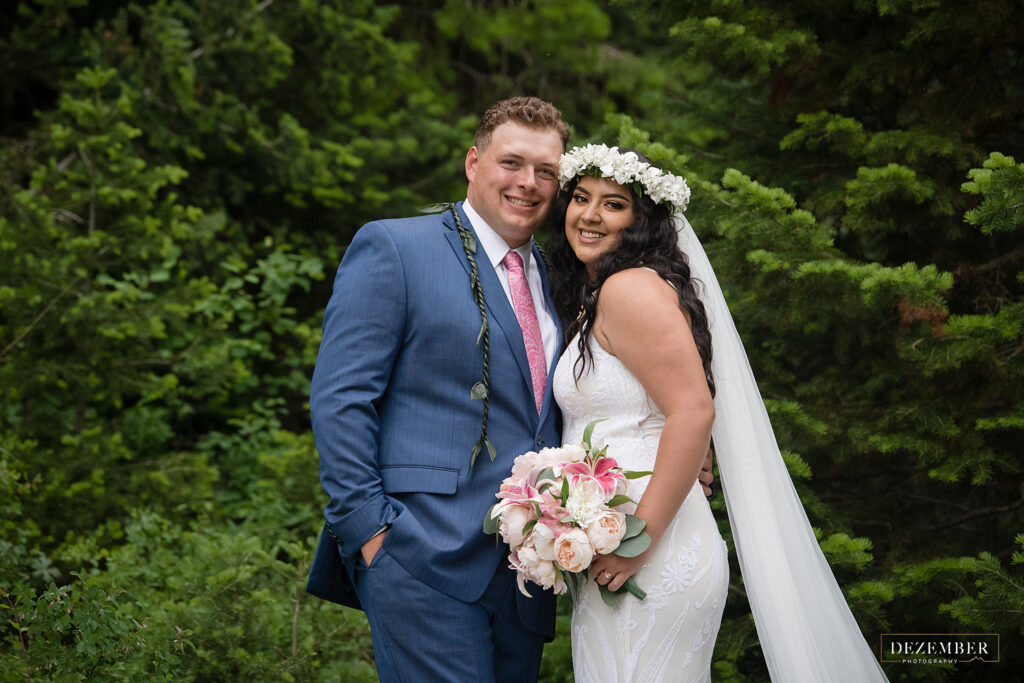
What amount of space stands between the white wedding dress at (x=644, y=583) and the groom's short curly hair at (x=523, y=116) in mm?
930

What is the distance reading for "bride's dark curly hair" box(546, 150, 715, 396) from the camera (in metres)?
2.88

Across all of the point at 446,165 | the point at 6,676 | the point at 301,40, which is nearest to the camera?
the point at 6,676

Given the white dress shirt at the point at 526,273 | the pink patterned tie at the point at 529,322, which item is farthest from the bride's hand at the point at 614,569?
the white dress shirt at the point at 526,273

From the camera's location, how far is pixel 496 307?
9.73 ft

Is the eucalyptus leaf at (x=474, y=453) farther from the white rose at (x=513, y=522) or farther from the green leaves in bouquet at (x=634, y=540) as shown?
the green leaves in bouquet at (x=634, y=540)

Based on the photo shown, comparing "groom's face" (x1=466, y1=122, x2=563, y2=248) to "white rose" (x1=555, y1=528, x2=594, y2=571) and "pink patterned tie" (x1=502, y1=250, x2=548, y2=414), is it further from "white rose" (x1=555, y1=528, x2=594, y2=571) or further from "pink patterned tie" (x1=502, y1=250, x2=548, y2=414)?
"white rose" (x1=555, y1=528, x2=594, y2=571)

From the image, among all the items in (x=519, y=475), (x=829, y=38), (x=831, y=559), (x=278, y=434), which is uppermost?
(x=829, y=38)

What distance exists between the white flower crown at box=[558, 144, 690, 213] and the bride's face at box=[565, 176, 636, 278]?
0.13 ft

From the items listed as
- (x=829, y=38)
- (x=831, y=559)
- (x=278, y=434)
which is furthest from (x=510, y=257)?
(x=278, y=434)

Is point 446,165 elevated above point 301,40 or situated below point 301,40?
below

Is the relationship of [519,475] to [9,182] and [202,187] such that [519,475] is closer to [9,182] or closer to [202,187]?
[9,182]

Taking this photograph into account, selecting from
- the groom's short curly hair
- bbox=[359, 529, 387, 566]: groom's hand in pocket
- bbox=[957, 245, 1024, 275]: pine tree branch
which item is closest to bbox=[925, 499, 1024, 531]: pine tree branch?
bbox=[957, 245, 1024, 275]: pine tree branch

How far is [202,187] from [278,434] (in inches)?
87.6

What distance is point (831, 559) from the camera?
3320 mm
